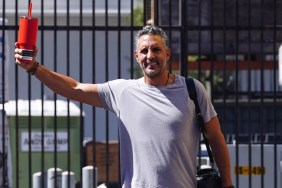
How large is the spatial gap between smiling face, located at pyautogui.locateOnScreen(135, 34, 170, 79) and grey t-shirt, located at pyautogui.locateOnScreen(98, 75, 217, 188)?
87mm

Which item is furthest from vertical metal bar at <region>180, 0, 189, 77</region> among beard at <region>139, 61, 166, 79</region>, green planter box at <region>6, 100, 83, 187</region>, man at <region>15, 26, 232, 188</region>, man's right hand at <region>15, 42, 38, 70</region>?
green planter box at <region>6, 100, 83, 187</region>

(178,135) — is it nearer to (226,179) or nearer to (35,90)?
(226,179)

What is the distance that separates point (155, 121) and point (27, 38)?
0.77 meters

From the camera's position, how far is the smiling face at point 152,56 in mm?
4199

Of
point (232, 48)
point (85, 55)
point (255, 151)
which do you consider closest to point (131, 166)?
point (255, 151)

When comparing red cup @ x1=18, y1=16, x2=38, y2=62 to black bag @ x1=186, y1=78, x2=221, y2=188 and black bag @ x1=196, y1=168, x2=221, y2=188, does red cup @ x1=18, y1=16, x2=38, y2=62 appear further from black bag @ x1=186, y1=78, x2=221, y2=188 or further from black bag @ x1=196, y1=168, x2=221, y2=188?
black bag @ x1=196, y1=168, x2=221, y2=188

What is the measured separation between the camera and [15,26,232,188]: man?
13.5 ft

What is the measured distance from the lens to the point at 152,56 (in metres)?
4.19

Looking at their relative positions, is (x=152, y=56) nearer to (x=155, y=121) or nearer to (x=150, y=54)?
(x=150, y=54)

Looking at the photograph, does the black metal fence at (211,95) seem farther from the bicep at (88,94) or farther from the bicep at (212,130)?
the bicep at (212,130)

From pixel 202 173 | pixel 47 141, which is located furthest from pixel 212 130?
pixel 47 141

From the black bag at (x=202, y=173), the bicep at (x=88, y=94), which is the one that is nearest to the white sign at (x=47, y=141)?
the bicep at (x=88, y=94)

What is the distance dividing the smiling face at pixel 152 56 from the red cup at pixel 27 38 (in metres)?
0.55

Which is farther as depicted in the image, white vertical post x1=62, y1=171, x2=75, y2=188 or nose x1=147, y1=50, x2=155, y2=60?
white vertical post x1=62, y1=171, x2=75, y2=188
